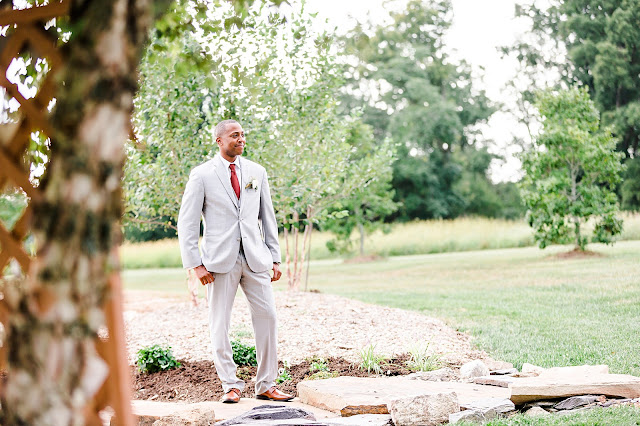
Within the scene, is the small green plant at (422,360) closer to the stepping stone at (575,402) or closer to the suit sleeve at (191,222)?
the stepping stone at (575,402)

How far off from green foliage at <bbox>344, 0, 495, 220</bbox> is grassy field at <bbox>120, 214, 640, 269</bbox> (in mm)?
6586

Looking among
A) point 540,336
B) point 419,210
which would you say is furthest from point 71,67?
point 419,210

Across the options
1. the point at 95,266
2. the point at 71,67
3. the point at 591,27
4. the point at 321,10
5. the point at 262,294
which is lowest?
the point at 262,294

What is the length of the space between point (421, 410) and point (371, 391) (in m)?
0.67

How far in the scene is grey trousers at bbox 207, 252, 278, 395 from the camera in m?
4.82

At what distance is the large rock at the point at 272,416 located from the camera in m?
3.76

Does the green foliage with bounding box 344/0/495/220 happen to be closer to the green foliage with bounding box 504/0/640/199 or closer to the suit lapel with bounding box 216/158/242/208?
the green foliage with bounding box 504/0/640/199

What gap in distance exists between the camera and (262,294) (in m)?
4.86

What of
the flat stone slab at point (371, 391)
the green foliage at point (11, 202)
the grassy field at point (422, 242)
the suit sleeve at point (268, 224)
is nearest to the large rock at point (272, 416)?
the flat stone slab at point (371, 391)

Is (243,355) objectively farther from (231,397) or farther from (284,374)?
(231,397)

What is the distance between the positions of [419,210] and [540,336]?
103 ft

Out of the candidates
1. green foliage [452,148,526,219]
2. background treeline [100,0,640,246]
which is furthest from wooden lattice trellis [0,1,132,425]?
green foliage [452,148,526,219]

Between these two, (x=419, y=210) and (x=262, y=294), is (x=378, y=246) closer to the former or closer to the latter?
(x=419, y=210)

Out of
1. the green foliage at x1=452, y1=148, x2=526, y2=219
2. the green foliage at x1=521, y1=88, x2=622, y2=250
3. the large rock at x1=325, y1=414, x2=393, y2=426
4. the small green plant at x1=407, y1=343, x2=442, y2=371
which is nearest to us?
the large rock at x1=325, y1=414, x2=393, y2=426
